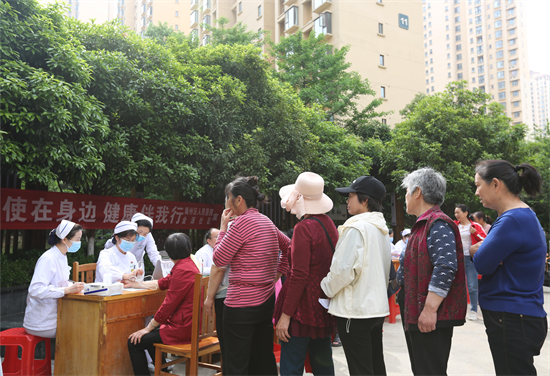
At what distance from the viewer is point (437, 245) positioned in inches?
89.4

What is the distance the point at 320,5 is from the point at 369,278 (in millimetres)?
22293

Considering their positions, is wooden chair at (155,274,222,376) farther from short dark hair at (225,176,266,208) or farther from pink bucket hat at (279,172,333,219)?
pink bucket hat at (279,172,333,219)

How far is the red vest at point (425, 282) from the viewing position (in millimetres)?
2240

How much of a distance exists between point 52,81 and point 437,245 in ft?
16.5

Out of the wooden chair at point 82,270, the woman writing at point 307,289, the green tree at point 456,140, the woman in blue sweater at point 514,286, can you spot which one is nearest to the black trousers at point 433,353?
the woman in blue sweater at point 514,286

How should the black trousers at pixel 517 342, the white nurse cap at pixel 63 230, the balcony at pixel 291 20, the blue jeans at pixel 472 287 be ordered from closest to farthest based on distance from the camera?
the black trousers at pixel 517 342, the white nurse cap at pixel 63 230, the blue jeans at pixel 472 287, the balcony at pixel 291 20

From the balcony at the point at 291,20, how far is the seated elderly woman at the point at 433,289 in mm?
22928

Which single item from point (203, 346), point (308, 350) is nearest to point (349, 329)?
point (308, 350)

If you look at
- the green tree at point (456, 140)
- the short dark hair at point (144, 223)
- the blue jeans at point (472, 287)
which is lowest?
the blue jeans at point (472, 287)

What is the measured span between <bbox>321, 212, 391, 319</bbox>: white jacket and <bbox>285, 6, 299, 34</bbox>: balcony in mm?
22938

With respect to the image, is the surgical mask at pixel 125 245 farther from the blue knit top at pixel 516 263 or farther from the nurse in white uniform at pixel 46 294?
the blue knit top at pixel 516 263

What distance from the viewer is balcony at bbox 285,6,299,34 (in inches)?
916

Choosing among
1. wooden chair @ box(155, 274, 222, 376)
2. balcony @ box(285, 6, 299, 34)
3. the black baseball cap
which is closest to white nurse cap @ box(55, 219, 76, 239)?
wooden chair @ box(155, 274, 222, 376)

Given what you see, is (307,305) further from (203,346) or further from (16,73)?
(16,73)
